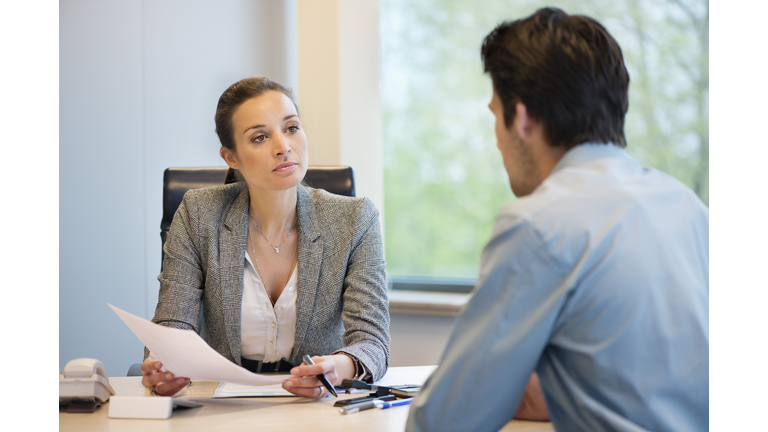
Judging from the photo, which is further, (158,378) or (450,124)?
(450,124)

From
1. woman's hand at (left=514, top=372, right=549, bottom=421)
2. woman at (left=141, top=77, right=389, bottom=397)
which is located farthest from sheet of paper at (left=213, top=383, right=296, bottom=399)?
woman's hand at (left=514, top=372, right=549, bottom=421)

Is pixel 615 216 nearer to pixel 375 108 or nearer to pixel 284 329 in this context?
pixel 284 329

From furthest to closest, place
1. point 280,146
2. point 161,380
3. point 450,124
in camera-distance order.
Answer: point 450,124 → point 280,146 → point 161,380

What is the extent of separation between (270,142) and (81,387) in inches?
31.2

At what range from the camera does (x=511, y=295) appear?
0.74 metres

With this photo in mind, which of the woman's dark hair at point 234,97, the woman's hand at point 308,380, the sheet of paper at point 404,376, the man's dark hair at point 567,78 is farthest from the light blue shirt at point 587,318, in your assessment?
the woman's dark hair at point 234,97

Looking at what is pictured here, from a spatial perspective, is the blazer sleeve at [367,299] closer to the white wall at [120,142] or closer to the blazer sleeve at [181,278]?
the blazer sleeve at [181,278]

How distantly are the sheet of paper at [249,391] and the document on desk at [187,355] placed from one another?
0.07 metres

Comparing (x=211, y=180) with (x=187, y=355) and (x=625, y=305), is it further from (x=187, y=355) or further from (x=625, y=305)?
(x=625, y=305)

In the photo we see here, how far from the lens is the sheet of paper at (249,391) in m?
1.22

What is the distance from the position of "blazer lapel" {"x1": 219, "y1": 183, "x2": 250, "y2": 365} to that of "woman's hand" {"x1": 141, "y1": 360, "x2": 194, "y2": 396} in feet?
1.01

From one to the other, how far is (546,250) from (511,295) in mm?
71

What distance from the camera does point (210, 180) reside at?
6.43 ft

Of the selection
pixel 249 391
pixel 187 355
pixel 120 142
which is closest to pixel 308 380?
pixel 249 391
